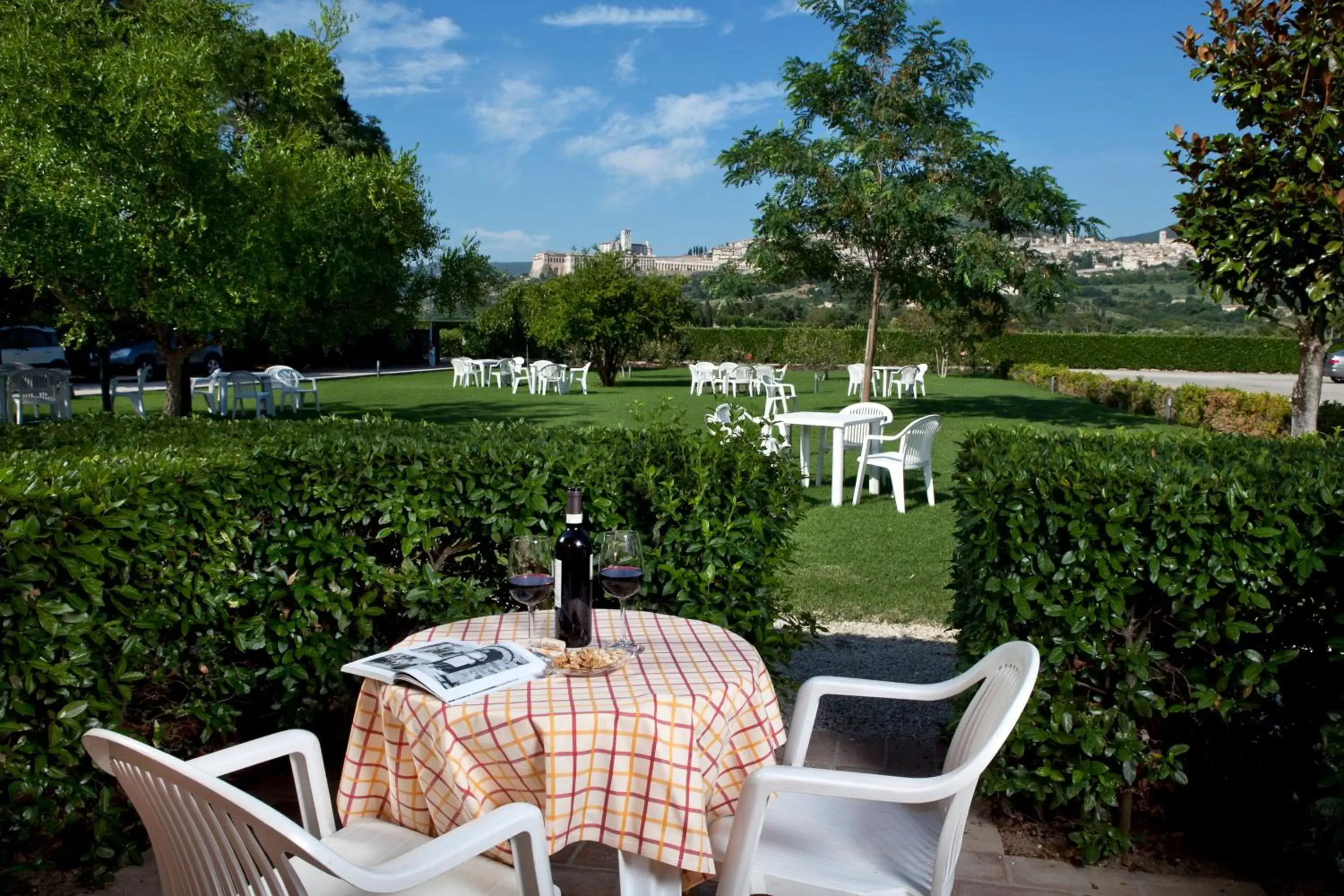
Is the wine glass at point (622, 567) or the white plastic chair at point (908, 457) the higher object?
the wine glass at point (622, 567)

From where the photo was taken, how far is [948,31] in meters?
17.6

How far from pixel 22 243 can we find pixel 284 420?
27.4ft

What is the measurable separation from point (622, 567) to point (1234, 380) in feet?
119

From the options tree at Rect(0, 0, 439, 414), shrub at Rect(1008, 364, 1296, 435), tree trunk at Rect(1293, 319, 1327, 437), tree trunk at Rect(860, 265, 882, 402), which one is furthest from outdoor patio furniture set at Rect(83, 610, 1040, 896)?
tree trunk at Rect(860, 265, 882, 402)

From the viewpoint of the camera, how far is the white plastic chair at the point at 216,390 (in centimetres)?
1756

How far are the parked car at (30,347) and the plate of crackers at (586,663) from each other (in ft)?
84.0

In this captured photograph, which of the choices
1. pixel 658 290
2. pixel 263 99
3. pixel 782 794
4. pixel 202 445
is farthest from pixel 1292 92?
pixel 658 290

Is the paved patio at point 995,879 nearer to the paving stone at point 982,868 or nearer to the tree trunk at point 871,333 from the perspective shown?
the paving stone at point 982,868

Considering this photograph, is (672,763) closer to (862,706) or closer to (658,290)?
(862,706)

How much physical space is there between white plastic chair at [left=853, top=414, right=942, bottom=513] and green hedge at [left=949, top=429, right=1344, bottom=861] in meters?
5.58

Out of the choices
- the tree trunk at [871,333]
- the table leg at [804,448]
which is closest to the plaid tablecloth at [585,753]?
the table leg at [804,448]

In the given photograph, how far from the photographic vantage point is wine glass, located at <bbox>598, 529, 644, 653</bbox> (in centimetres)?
245

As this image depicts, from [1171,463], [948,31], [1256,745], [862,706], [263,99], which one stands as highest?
[948,31]

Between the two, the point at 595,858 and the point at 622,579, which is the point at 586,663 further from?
the point at 595,858
